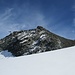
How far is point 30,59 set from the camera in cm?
521

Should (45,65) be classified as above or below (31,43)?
below

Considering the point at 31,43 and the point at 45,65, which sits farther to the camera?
the point at 31,43

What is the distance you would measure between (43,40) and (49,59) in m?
45.5

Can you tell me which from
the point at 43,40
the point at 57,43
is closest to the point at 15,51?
the point at 43,40

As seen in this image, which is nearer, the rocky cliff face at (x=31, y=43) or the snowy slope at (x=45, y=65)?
the snowy slope at (x=45, y=65)

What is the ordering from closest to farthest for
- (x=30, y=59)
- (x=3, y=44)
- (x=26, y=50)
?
(x=30, y=59) → (x=26, y=50) → (x=3, y=44)

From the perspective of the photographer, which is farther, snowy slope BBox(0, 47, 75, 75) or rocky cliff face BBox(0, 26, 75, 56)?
rocky cliff face BBox(0, 26, 75, 56)

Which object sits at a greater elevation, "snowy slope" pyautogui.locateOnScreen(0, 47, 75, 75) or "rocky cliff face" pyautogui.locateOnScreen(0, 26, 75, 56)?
"rocky cliff face" pyautogui.locateOnScreen(0, 26, 75, 56)

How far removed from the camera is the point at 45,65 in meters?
4.55

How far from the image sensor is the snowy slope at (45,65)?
411 cm

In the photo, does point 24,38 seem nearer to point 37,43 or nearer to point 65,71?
point 37,43

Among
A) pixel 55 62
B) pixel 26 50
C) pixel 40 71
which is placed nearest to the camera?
pixel 40 71

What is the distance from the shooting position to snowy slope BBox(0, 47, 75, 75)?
4.11m

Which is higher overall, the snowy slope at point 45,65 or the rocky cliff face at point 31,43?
the rocky cliff face at point 31,43
